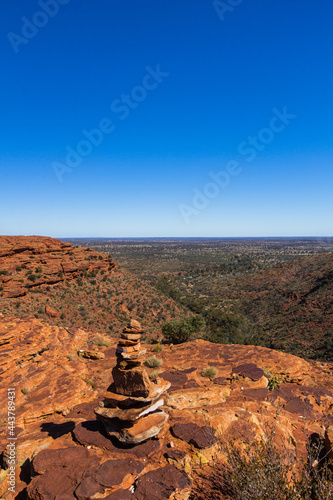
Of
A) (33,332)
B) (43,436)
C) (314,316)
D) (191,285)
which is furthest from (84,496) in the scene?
(191,285)

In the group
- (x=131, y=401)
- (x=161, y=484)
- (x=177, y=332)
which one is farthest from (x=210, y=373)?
(x=177, y=332)

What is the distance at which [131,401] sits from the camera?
227 inches

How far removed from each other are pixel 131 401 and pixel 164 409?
5.95 ft

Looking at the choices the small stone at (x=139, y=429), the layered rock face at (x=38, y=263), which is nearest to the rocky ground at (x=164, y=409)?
the small stone at (x=139, y=429)

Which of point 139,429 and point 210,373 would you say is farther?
point 210,373

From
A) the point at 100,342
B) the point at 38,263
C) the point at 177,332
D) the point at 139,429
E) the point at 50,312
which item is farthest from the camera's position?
the point at 38,263

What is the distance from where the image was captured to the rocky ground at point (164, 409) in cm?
468

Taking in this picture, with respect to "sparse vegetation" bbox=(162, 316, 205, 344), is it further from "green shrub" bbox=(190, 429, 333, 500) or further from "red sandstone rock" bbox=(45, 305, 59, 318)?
"green shrub" bbox=(190, 429, 333, 500)

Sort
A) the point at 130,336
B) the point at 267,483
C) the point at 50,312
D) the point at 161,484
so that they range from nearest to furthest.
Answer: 1. the point at 267,483
2. the point at 161,484
3. the point at 130,336
4. the point at 50,312

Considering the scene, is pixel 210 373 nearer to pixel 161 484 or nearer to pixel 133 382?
pixel 133 382

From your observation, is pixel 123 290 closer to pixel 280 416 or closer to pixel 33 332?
pixel 33 332

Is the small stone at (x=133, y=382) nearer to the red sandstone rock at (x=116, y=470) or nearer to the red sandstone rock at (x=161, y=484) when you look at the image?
the red sandstone rock at (x=116, y=470)

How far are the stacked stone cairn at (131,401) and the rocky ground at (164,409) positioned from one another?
306mm

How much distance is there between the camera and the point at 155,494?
4.29 meters
